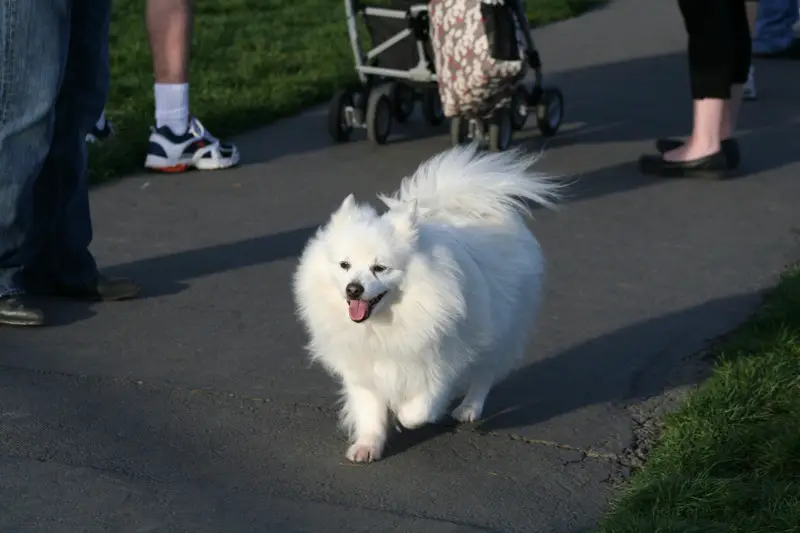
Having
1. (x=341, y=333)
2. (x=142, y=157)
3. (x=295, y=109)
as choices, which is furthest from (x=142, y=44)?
(x=341, y=333)

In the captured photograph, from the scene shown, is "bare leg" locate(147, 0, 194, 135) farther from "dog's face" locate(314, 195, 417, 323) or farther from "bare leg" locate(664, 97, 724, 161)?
"dog's face" locate(314, 195, 417, 323)

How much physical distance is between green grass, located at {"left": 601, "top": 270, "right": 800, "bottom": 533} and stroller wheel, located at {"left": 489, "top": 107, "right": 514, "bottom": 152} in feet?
9.82

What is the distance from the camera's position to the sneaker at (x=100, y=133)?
840 cm

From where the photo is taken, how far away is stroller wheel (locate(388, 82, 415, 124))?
29.0ft

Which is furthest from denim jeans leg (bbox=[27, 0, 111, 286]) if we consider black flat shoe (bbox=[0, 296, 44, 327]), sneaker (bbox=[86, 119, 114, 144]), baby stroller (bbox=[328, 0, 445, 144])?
baby stroller (bbox=[328, 0, 445, 144])

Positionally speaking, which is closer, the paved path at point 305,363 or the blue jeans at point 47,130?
the paved path at point 305,363

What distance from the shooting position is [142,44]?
11.9 metres

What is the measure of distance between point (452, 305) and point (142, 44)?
322 inches

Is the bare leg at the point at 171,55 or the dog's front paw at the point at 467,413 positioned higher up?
the bare leg at the point at 171,55

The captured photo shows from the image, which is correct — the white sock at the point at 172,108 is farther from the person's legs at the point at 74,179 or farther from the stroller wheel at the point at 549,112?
the stroller wheel at the point at 549,112

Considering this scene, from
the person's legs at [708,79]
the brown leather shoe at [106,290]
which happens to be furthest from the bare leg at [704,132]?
the brown leather shoe at [106,290]

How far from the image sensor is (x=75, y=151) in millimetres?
5871

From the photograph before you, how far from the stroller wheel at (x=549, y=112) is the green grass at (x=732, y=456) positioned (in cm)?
359

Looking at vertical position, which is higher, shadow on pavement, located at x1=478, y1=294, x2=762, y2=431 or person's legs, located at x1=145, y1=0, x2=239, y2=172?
person's legs, located at x1=145, y1=0, x2=239, y2=172
